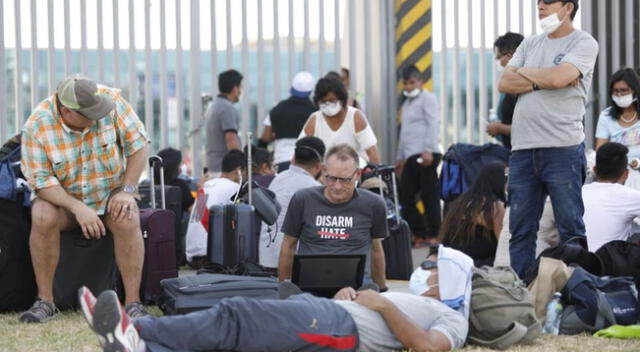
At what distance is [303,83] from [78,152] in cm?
405

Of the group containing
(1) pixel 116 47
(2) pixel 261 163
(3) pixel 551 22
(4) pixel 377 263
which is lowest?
(4) pixel 377 263

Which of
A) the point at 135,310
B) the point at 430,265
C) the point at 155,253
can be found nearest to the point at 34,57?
the point at 155,253

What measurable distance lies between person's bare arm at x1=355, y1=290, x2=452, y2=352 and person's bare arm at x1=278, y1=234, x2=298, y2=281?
158cm

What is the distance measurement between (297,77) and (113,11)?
1.74 m

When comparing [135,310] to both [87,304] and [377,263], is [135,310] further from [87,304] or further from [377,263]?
[87,304]

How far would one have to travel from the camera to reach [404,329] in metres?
6.07

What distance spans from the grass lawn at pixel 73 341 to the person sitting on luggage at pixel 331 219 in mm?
1267

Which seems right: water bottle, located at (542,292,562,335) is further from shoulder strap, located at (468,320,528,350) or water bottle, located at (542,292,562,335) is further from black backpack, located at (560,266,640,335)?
shoulder strap, located at (468,320,528,350)

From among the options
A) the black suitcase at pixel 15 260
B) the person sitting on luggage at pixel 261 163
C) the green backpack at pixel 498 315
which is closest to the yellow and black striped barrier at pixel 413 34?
the person sitting on luggage at pixel 261 163

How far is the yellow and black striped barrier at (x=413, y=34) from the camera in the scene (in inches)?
497

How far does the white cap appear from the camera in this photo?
11594 millimetres

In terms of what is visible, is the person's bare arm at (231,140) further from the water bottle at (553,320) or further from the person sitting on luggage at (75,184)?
the water bottle at (553,320)

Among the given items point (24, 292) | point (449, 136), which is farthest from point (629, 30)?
point (24, 292)

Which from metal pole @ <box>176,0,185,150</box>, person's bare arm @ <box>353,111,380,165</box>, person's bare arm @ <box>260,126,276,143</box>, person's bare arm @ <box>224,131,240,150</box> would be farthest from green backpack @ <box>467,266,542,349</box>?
metal pole @ <box>176,0,185,150</box>
